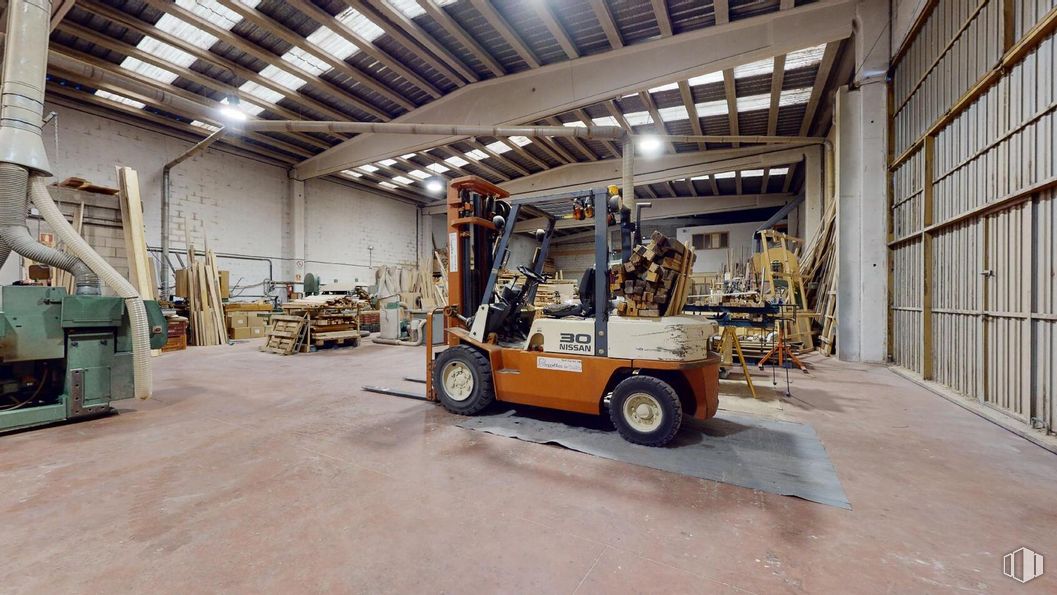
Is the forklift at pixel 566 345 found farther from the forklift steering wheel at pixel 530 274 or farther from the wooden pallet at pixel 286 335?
the wooden pallet at pixel 286 335

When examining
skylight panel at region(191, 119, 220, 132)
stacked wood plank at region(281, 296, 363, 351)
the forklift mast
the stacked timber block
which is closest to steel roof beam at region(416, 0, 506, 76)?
the forklift mast

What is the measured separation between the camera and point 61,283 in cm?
912

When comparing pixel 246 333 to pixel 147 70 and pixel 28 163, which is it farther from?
pixel 28 163

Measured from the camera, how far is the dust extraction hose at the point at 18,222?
3809 mm

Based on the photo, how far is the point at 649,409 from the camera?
3551 millimetres

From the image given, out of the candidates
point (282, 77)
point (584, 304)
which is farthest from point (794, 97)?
point (282, 77)

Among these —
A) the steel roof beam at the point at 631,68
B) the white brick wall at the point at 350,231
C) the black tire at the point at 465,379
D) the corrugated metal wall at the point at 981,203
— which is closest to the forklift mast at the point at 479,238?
the black tire at the point at 465,379

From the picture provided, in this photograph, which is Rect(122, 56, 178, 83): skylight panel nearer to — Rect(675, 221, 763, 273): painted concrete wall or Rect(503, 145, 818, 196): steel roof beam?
Rect(503, 145, 818, 196): steel roof beam

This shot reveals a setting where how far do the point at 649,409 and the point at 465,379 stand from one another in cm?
203

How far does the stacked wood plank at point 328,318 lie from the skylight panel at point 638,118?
369 inches

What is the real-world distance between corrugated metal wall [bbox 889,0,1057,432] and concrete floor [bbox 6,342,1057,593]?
3.41ft

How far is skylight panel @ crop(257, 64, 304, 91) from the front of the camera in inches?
358

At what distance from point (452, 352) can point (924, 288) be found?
7141 millimetres

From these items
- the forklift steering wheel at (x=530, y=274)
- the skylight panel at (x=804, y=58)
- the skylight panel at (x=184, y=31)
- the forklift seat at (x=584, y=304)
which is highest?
the skylight panel at (x=184, y=31)
